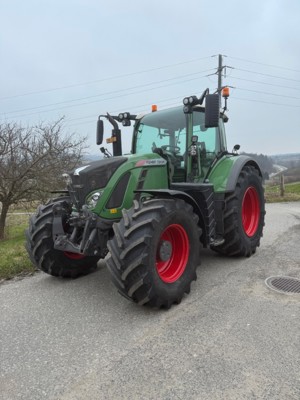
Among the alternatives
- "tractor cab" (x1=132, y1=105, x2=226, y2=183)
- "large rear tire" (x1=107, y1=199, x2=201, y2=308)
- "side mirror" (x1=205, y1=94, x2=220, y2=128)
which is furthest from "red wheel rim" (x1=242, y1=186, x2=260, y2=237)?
"large rear tire" (x1=107, y1=199, x2=201, y2=308)

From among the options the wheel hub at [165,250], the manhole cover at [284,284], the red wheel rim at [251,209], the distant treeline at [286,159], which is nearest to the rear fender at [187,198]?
the wheel hub at [165,250]

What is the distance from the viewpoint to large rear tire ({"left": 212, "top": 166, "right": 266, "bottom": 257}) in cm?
527

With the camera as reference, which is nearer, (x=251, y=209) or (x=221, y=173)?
(x=221, y=173)

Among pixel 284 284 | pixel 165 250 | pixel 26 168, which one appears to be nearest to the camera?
pixel 165 250

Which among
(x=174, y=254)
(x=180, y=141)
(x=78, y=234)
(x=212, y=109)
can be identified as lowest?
(x=174, y=254)

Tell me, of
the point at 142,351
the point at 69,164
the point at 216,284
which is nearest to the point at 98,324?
the point at 142,351

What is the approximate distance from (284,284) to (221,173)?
72.0 inches

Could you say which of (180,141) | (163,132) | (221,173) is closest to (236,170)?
(221,173)

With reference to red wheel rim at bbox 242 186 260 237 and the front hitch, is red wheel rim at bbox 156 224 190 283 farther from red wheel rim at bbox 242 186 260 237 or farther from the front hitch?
red wheel rim at bbox 242 186 260 237

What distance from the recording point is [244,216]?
614 cm

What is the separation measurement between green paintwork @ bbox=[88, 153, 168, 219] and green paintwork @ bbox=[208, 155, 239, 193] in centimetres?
93

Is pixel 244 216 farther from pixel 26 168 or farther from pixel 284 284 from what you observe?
pixel 26 168

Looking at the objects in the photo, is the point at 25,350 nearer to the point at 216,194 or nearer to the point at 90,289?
the point at 90,289

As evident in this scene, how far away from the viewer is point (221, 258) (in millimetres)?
5730
